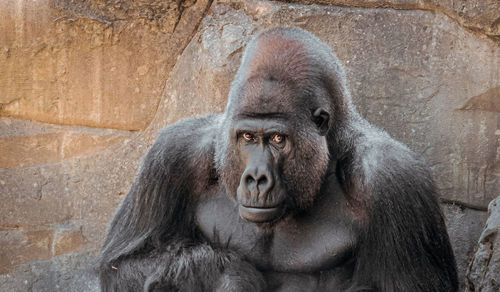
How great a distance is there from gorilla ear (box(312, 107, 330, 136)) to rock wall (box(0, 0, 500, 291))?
112 cm

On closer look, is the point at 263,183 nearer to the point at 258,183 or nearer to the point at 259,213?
the point at 258,183

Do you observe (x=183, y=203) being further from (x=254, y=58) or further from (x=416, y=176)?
(x=416, y=176)

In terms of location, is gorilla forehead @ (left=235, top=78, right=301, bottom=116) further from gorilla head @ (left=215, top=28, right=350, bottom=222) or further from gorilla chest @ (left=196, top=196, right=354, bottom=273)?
gorilla chest @ (left=196, top=196, right=354, bottom=273)

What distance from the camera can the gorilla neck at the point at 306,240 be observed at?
409 centimetres

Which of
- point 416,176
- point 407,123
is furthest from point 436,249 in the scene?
point 407,123

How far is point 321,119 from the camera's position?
391 cm

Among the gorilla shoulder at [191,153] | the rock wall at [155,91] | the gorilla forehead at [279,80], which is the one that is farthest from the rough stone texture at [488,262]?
the gorilla shoulder at [191,153]

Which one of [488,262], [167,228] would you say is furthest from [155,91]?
[488,262]

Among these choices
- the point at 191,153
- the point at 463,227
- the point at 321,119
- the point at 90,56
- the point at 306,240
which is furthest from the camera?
the point at 90,56

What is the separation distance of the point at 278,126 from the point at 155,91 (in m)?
1.67

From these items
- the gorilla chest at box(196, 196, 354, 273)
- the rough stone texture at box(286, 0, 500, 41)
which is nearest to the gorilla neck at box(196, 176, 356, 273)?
the gorilla chest at box(196, 196, 354, 273)

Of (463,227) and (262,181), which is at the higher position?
(262,181)

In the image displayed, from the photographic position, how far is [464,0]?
15.5 ft

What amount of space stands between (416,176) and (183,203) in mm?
1144
